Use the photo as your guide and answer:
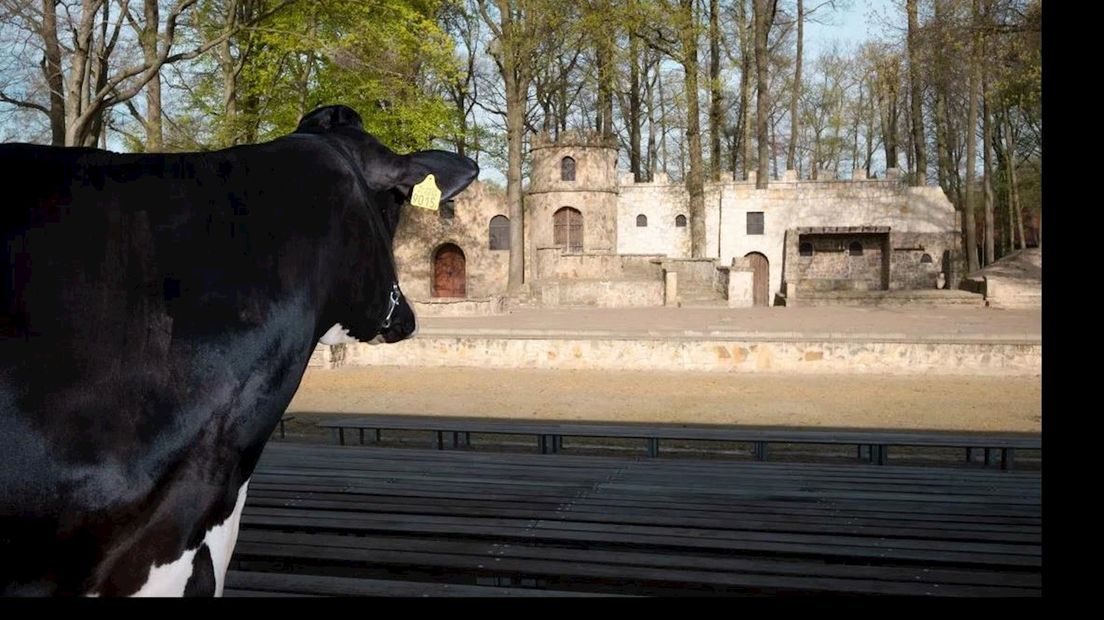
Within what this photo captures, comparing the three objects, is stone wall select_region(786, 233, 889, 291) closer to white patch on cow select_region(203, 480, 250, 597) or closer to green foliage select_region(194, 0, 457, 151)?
green foliage select_region(194, 0, 457, 151)

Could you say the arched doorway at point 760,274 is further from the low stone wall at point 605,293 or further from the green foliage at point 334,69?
the green foliage at point 334,69

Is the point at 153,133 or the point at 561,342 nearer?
the point at 561,342

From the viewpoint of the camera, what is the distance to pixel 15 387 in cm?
144

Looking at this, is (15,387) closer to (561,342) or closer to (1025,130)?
(561,342)

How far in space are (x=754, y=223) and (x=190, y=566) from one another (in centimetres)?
4128

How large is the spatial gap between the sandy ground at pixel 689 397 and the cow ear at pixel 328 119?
8097 millimetres

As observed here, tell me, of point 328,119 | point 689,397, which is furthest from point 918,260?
point 328,119

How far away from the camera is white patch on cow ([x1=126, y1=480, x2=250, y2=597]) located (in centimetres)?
159

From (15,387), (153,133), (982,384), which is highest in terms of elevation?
(153,133)

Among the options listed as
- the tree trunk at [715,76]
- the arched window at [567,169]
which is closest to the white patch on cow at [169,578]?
the tree trunk at [715,76]

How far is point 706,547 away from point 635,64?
3607 cm

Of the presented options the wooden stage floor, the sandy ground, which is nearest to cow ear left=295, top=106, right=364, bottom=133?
the wooden stage floor

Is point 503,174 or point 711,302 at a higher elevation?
point 503,174
